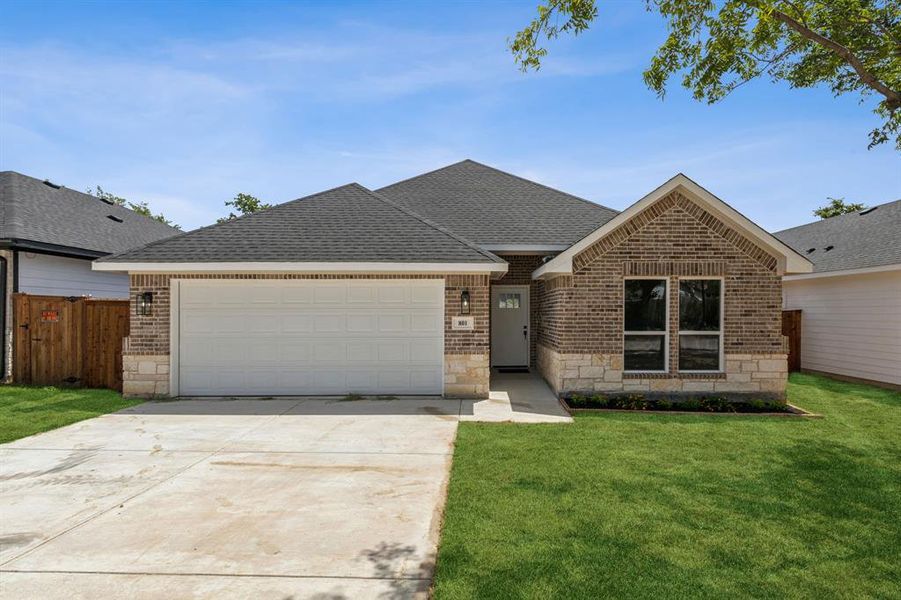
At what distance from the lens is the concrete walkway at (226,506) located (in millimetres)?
3559

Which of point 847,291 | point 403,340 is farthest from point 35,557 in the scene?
point 847,291

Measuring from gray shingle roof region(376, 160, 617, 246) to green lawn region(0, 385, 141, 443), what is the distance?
29.1 feet

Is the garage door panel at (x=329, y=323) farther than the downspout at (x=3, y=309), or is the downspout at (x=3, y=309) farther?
the downspout at (x=3, y=309)

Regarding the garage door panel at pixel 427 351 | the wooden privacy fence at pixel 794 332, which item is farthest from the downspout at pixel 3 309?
the wooden privacy fence at pixel 794 332

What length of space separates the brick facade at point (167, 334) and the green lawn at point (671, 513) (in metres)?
2.50

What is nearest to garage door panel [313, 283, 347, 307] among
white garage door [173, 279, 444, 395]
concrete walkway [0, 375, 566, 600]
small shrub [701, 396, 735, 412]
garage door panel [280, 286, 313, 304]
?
white garage door [173, 279, 444, 395]

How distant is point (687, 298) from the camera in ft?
33.0

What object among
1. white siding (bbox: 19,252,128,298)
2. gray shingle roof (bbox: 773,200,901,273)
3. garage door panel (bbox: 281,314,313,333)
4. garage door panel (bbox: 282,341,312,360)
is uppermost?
gray shingle roof (bbox: 773,200,901,273)

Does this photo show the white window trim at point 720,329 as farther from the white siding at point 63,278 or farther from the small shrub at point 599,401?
the white siding at point 63,278

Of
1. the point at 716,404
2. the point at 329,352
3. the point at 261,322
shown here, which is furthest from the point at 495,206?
the point at 716,404

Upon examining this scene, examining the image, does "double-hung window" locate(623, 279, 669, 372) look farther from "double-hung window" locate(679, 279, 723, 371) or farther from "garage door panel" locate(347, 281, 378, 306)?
"garage door panel" locate(347, 281, 378, 306)

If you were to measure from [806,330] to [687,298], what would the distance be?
8071 millimetres

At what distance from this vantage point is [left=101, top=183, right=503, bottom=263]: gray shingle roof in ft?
32.5

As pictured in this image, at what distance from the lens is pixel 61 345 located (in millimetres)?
10992
